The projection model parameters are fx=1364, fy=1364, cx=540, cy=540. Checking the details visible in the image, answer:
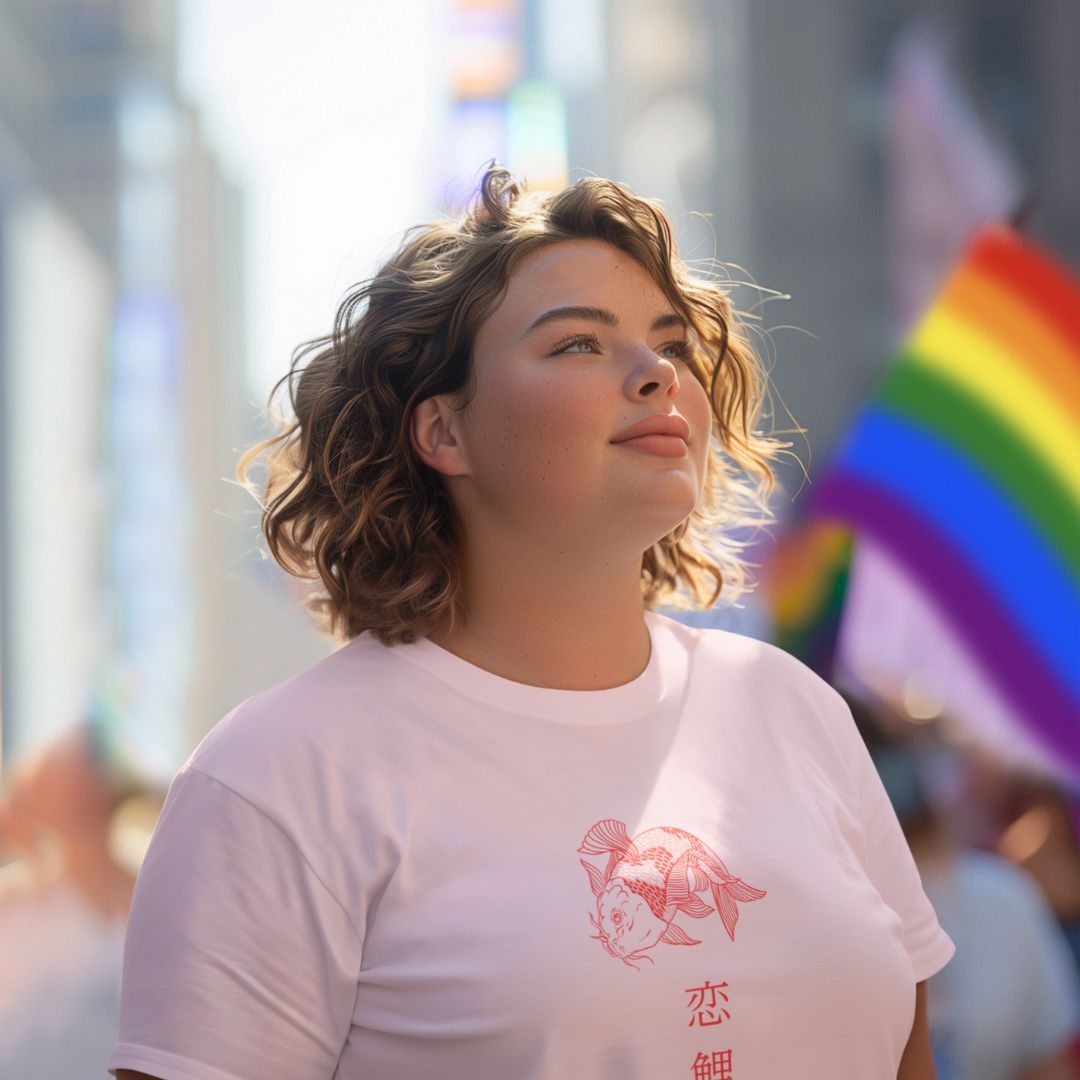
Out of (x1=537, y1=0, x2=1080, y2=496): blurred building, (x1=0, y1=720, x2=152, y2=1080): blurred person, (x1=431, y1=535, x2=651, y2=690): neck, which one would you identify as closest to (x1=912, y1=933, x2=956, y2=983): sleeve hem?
(x1=431, y1=535, x2=651, y2=690): neck

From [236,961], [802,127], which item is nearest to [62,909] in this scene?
[236,961]

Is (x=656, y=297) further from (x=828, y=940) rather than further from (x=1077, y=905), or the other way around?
(x=1077, y=905)

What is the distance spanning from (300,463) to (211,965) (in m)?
0.53

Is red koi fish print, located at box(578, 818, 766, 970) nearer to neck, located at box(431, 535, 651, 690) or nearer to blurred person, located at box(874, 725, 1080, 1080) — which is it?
neck, located at box(431, 535, 651, 690)

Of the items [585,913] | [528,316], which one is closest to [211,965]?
[585,913]

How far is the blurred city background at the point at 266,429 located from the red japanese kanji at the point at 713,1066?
164cm

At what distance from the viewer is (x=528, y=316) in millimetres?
1176

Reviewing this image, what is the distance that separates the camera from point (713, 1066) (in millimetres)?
1004

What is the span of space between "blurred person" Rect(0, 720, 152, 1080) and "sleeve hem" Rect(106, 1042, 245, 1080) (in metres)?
1.73

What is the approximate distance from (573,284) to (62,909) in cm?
200

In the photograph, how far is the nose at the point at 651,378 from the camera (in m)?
1.13

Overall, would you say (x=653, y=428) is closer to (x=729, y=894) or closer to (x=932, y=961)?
(x=729, y=894)

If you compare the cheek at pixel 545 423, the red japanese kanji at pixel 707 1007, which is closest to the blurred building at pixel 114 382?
the cheek at pixel 545 423

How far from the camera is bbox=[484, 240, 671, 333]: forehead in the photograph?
1.18m
